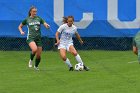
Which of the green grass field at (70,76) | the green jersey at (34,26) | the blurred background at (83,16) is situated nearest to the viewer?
the green grass field at (70,76)

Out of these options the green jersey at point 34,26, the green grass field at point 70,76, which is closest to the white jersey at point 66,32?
the green jersey at point 34,26

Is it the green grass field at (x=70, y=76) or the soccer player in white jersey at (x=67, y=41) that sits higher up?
the soccer player in white jersey at (x=67, y=41)

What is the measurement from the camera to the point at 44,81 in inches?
569

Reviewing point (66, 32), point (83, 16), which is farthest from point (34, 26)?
point (83, 16)

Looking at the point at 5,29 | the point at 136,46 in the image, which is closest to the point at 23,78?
the point at 136,46

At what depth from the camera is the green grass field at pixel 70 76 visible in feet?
42.6

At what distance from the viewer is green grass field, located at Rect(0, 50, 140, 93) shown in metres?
13.0

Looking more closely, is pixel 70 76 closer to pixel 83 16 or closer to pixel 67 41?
pixel 67 41

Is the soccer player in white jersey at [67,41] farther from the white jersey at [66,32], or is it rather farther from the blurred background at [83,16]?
the blurred background at [83,16]

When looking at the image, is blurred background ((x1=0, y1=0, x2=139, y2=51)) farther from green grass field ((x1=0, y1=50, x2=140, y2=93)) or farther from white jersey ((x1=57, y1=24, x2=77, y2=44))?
white jersey ((x1=57, y1=24, x2=77, y2=44))

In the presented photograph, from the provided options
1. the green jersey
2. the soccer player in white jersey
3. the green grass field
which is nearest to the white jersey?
the soccer player in white jersey

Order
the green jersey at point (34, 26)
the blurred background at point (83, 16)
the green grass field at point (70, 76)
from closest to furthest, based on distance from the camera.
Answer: the green grass field at point (70, 76), the green jersey at point (34, 26), the blurred background at point (83, 16)

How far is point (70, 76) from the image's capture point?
50.6 ft

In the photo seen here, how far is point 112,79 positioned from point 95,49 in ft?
33.2
